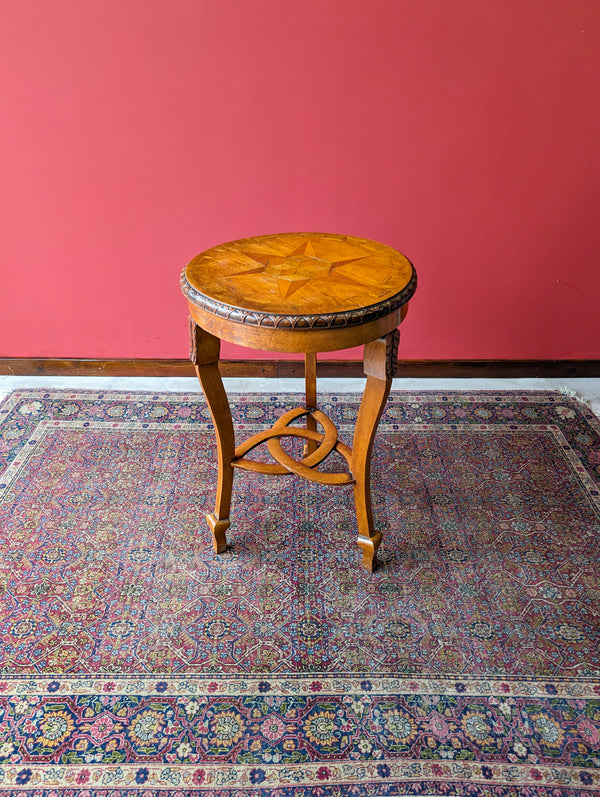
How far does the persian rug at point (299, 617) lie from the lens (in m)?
1.79

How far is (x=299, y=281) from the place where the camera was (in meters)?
2.04

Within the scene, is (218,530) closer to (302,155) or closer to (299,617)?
(299,617)

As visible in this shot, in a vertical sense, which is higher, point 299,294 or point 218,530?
point 299,294

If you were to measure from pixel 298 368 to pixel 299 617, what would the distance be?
1.76m

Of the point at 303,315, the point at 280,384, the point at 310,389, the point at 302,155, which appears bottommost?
the point at 280,384

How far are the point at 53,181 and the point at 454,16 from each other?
215 cm

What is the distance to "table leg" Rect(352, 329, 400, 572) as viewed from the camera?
2.05 m

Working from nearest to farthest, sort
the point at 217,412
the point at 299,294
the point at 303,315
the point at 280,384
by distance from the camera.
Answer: the point at 303,315, the point at 299,294, the point at 217,412, the point at 280,384

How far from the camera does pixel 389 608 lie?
7.36 feet

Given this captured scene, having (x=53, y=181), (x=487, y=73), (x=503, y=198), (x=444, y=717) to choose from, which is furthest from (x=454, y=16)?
(x=444, y=717)

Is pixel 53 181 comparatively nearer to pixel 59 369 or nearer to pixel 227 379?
pixel 59 369

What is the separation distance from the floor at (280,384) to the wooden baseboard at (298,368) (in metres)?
0.04

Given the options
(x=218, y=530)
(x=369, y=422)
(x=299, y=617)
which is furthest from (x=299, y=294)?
(x=299, y=617)

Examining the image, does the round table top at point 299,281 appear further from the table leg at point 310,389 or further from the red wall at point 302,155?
the red wall at point 302,155
